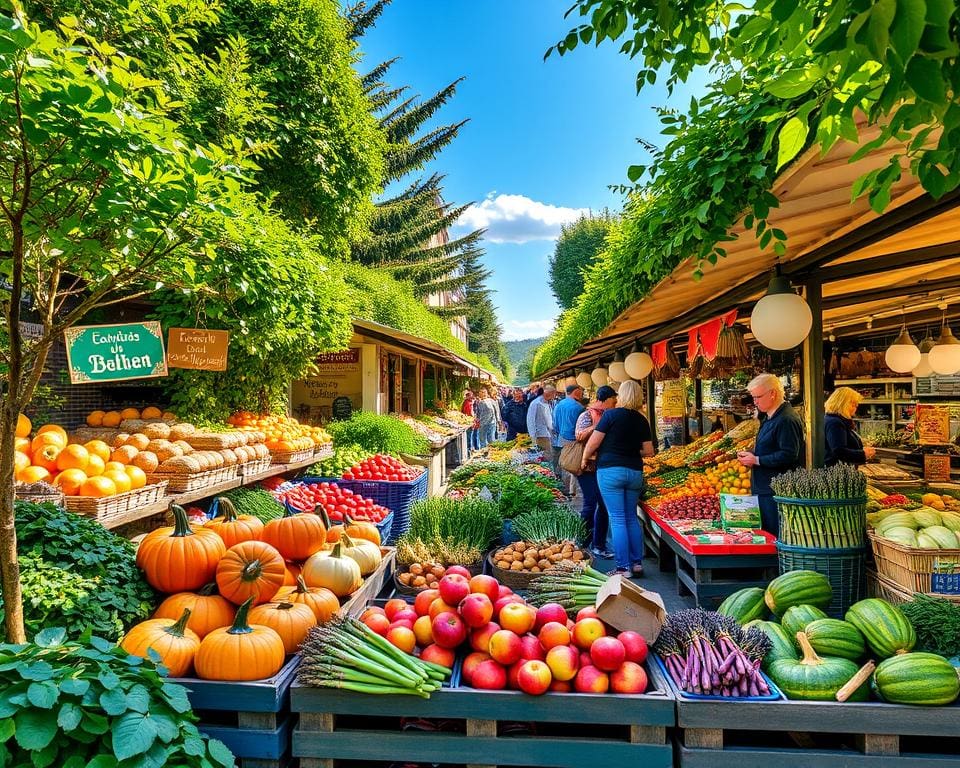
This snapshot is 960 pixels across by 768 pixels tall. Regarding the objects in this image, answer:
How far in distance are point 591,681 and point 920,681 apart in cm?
133

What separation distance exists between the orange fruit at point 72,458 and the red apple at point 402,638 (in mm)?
2508

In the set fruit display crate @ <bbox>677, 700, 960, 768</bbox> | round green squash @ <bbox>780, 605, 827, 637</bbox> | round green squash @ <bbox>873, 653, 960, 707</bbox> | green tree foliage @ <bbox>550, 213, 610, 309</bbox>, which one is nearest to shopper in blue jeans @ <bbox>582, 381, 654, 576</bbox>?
round green squash @ <bbox>780, 605, 827, 637</bbox>

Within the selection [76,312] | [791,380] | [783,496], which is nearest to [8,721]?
[76,312]

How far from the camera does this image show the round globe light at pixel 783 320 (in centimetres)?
394

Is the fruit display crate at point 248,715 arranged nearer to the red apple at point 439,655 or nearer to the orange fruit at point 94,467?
the red apple at point 439,655

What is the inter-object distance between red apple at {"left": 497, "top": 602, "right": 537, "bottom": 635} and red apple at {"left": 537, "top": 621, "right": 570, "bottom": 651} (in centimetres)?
7

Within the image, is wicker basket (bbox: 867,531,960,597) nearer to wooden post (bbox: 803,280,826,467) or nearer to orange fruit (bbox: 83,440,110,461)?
wooden post (bbox: 803,280,826,467)

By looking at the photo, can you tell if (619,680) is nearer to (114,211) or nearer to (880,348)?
(114,211)

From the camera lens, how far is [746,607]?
10.9ft

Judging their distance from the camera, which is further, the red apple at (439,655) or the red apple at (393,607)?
the red apple at (393,607)

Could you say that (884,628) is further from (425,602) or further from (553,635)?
(425,602)

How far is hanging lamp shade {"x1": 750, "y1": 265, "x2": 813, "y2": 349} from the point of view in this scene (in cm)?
394

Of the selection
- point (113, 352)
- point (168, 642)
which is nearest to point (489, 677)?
point (168, 642)

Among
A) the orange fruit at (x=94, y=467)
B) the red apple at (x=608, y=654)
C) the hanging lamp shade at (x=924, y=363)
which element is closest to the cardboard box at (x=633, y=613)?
the red apple at (x=608, y=654)
